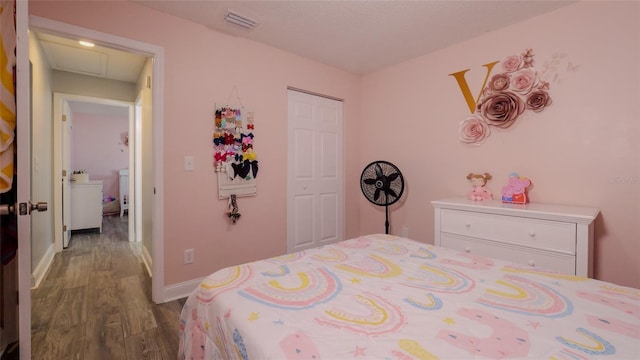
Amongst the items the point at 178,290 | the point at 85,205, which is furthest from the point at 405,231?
the point at 85,205

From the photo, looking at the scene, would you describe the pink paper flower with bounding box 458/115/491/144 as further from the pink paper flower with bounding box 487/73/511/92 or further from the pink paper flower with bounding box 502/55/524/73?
the pink paper flower with bounding box 502/55/524/73

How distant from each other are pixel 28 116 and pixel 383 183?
261 centimetres

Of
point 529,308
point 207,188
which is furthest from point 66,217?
point 529,308

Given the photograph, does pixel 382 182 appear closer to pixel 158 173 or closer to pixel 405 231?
pixel 405 231

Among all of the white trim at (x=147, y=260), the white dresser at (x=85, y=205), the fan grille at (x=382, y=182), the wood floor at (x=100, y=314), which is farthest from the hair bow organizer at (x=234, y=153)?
the white dresser at (x=85, y=205)

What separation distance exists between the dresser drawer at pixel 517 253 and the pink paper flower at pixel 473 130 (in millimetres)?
980

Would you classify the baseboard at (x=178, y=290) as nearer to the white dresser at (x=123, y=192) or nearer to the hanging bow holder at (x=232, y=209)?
the hanging bow holder at (x=232, y=209)

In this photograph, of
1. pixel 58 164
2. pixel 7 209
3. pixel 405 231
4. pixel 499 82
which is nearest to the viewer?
pixel 7 209

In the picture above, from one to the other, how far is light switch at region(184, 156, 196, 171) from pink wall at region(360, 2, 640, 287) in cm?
225

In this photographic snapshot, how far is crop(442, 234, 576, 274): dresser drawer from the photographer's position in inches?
70.2

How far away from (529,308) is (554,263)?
1.25 m

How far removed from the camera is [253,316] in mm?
842

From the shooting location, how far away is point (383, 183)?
2.98 m

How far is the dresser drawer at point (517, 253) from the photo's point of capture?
1782 mm
